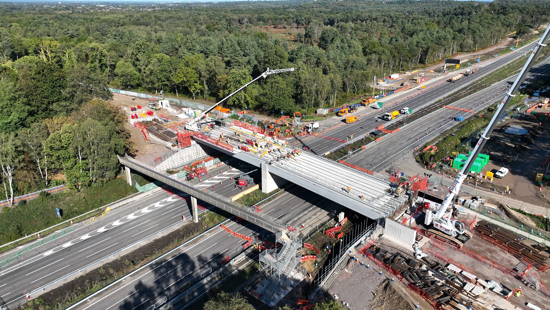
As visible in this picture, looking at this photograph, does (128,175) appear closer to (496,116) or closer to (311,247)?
(311,247)

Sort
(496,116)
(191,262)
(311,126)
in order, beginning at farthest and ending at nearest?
(311,126) < (191,262) < (496,116)

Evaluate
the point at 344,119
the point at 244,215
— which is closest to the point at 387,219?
the point at 244,215

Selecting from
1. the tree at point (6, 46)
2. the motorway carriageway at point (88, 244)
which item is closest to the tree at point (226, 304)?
the motorway carriageway at point (88, 244)

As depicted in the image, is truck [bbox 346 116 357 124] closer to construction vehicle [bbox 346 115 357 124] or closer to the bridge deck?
construction vehicle [bbox 346 115 357 124]

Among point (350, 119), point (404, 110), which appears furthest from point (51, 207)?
point (404, 110)

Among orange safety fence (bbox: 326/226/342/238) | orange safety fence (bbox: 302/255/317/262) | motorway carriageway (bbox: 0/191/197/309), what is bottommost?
motorway carriageway (bbox: 0/191/197/309)

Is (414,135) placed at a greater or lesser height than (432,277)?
lesser

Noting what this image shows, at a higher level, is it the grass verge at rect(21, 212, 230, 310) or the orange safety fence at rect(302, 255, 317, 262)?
the orange safety fence at rect(302, 255, 317, 262)

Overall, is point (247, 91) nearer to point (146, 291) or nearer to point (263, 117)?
point (263, 117)

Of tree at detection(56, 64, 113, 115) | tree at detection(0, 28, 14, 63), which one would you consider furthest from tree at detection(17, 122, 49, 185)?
tree at detection(0, 28, 14, 63)
